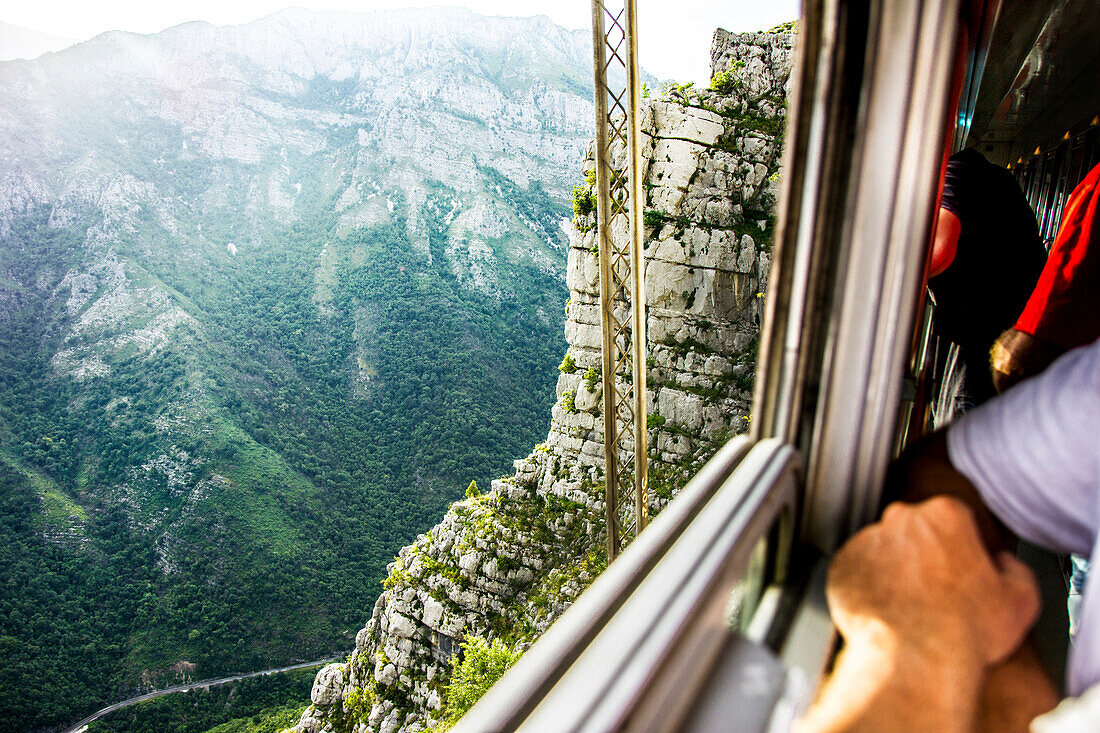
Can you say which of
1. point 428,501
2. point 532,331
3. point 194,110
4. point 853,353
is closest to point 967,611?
point 853,353

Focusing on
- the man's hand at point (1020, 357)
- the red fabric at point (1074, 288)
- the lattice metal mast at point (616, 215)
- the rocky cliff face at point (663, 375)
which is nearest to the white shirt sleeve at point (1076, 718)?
the man's hand at point (1020, 357)

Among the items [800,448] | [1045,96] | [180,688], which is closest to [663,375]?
[1045,96]

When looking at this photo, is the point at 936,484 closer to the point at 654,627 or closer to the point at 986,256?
the point at 654,627

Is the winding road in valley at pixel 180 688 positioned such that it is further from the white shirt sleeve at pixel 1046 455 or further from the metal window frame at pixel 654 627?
the white shirt sleeve at pixel 1046 455

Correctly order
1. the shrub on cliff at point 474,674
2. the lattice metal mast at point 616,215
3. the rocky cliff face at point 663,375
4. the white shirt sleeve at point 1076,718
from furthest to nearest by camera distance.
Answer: the rocky cliff face at point 663,375 < the shrub on cliff at point 474,674 < the lattice metal mast at point 616,215 < the white shirt sleeve at point 1076,718

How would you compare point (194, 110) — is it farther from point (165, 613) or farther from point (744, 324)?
point (744, 324)
